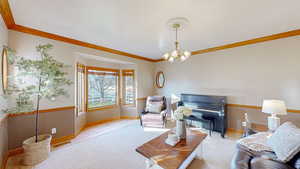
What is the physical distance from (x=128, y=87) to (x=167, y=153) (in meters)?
3.72

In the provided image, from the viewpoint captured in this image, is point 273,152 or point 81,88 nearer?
point 273,152

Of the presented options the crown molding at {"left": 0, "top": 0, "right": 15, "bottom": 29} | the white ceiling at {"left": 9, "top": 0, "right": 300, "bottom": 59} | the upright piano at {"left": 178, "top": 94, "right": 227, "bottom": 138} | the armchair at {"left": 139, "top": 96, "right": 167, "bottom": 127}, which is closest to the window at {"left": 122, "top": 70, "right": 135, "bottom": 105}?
the armchair at {"left": 139, "top": 96, "right": 167, "bottom": 127}

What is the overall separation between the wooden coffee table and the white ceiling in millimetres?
2193

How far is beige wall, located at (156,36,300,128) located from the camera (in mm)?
2740

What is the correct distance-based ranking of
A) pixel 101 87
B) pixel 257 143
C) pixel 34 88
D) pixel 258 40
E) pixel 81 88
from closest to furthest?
pixel 257 143
pixel 34 88
pixel 258 40
pixel 81 88
pixel 101 87

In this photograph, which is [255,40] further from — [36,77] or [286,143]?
[36,77]

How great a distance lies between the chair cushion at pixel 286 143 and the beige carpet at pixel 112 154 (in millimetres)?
926

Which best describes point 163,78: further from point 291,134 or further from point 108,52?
point 291,134

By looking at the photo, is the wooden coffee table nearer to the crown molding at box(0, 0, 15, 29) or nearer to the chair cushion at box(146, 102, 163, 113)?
the chair cushion at box(146, 102, 163, 113)

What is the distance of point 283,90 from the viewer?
9.23 feet

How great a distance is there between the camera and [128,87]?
16.7 feet

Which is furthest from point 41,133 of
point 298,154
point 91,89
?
point 298,154

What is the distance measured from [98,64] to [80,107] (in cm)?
163

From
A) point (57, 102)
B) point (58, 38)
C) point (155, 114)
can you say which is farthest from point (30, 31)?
point (155, 114)
